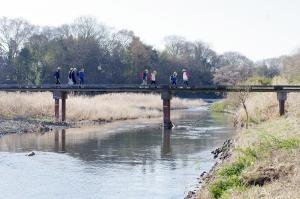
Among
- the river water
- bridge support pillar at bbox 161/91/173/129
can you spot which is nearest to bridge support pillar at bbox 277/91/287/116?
the river water

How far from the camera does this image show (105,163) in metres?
25.4

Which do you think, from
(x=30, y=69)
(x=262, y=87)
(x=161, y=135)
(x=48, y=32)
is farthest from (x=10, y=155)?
(x=48, y=32)

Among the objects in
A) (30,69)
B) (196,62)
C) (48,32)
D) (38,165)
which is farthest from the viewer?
(196,62)

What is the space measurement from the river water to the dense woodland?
42173 millimetres

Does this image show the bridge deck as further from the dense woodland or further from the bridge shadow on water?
the dense woodland

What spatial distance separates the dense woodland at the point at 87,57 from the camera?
3455 inches

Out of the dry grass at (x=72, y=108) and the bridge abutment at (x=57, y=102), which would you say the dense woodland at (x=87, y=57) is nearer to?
the dry grass at (x=72, y=108)

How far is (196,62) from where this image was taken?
12094 cm

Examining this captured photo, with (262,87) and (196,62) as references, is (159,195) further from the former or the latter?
(196,62)

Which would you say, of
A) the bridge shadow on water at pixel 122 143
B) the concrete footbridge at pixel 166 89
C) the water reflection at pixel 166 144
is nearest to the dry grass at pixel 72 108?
the concrete footbridge at pixel 166 89

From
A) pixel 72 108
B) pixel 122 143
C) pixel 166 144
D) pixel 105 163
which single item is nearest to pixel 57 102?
pixel 72 108

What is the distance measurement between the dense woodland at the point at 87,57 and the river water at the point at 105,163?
138 feet

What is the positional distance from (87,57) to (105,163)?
68.8 meters

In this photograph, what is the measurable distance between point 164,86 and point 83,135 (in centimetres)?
950
